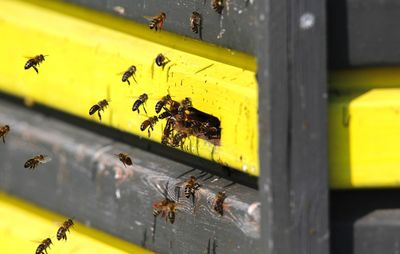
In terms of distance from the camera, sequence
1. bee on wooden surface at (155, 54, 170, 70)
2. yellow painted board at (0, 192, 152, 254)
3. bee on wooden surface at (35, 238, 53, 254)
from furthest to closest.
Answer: bee on wooden surface at (35, 238, 53, 254)
yellow painted board at (0, 192, 152, 254)
bee on wooden surface at (155, 54, 170, 70)

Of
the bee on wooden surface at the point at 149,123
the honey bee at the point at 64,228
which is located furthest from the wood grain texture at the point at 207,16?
the honey bee at the point at 64,228

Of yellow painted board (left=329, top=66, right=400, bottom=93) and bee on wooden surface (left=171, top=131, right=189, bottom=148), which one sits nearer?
yellow painted board (left=329, top=66, right=400, bottom=93)

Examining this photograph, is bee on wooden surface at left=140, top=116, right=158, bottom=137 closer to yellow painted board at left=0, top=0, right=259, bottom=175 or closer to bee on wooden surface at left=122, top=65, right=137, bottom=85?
yellow painted board at left=0, top=0, right=259, bottom=175

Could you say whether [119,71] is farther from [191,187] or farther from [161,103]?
[191,187]

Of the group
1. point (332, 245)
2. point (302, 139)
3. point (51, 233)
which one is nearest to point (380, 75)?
point (302, 139)

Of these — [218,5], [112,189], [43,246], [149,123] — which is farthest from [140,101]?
[43,246]

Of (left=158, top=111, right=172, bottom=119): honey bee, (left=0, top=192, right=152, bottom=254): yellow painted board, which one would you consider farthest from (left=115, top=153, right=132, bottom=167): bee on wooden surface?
(left=0, top=192, right=152, bottom=254): yellow painted board

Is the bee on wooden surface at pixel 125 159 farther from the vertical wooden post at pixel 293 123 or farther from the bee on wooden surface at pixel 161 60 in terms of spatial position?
the vertical wooden post at pixel 293 123
